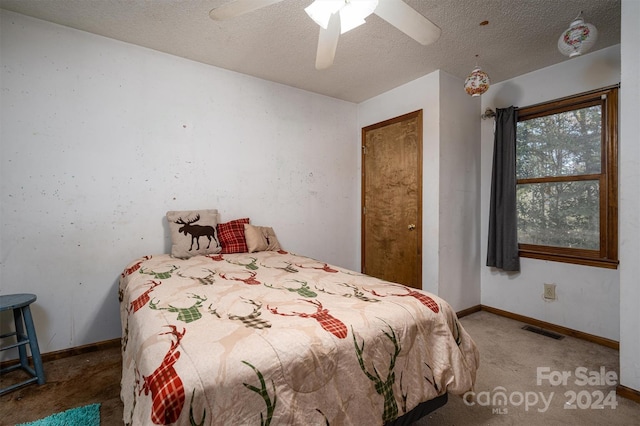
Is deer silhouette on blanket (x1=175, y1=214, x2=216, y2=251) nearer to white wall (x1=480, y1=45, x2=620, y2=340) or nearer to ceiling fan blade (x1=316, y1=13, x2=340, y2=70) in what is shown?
ceiling fan blade (x1=316, y1=13, x2=340, y2=70)

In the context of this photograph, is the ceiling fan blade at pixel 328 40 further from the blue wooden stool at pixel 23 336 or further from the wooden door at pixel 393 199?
the blue wooden stool at pixel 23 336

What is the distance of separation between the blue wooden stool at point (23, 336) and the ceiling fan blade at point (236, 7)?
204 centimetres

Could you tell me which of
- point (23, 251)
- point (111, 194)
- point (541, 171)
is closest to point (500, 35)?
point (541, 171)

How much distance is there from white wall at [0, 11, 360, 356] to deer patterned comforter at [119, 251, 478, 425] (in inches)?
40.2

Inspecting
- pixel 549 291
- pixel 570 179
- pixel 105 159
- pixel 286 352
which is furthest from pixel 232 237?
pixel 570 179

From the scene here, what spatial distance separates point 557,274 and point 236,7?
3.32m

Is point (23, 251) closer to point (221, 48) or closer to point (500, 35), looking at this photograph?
point (221, 48)

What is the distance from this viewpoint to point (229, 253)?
261 cm

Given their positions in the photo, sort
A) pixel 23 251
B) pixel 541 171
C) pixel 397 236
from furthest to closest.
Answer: pixel 397 236 < pixel 541 171 < pixel 23 251

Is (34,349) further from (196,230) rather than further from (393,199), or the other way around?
(393,199)

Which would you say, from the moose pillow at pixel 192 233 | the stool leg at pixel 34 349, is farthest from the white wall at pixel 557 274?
the stool leg at pixel 34 349

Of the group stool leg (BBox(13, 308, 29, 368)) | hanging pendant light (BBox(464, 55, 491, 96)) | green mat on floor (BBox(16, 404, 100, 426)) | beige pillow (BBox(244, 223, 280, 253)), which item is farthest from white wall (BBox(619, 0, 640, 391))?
stool leg (BBox(13, 308, 29, 368))

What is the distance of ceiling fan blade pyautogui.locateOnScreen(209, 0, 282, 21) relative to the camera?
1490 mm

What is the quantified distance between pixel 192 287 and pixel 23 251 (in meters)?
1.51
